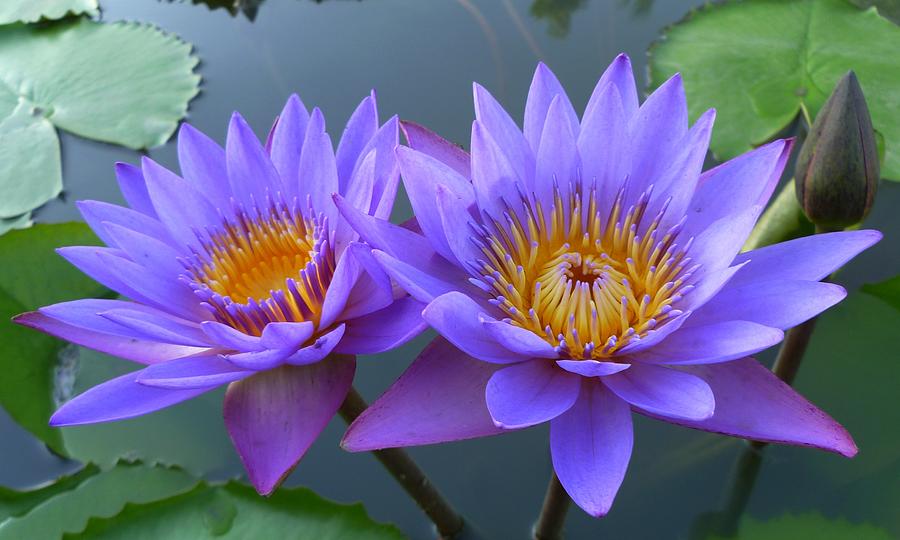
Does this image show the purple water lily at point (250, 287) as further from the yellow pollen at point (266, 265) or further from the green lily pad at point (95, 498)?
the green lily pad at point (95, 498)

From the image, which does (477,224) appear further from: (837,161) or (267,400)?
(837,161)

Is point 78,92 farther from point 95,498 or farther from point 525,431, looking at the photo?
point 525,431

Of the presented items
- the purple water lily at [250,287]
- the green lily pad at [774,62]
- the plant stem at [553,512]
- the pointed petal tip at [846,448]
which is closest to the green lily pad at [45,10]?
the purple water lily at [250,287]

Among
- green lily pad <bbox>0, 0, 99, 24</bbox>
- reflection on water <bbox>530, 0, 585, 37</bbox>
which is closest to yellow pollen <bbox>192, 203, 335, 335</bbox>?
reflection on water <bbox>530, 0, 585, 37</bbox>

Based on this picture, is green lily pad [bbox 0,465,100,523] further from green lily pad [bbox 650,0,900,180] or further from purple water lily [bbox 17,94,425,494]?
green lily pad [bbox 650,0,900,180]

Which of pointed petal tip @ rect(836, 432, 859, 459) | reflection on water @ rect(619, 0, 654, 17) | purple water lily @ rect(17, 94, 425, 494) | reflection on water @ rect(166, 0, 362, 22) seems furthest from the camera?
reflection on water @ rect(166, 0, 362, 22)

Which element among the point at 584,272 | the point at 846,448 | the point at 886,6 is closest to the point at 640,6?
the point at 886,6
